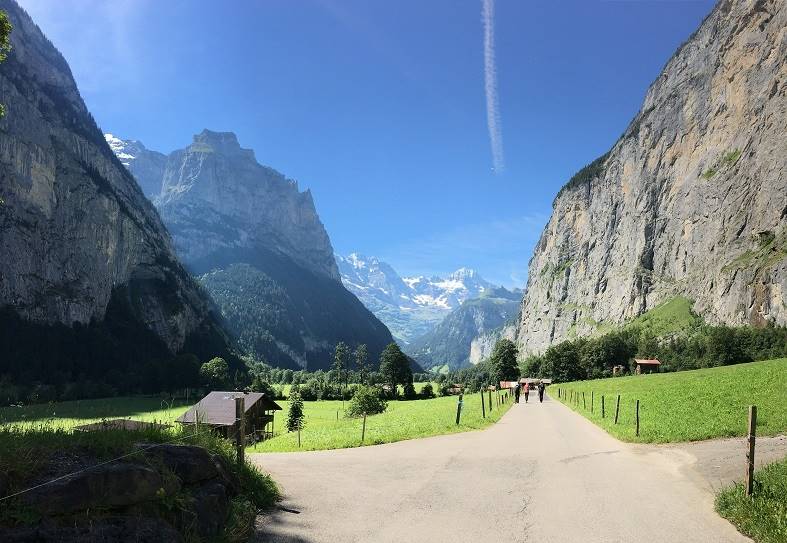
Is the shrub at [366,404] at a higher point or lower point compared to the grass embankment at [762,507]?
lower

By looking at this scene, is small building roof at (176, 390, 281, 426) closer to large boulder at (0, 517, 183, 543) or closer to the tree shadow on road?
the tree shadow on road

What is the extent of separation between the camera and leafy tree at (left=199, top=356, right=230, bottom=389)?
16012cm

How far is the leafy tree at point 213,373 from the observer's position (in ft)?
525

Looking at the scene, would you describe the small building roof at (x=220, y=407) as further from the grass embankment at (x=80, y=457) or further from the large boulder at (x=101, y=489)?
the large boulder at (x=101, y=489)

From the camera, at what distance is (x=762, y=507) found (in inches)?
408

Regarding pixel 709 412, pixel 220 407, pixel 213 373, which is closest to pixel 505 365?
pixel 220 407

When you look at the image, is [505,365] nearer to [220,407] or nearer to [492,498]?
[220,407]

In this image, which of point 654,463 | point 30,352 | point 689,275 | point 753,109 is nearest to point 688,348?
point 689,275

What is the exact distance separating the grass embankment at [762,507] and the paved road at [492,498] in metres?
0.30

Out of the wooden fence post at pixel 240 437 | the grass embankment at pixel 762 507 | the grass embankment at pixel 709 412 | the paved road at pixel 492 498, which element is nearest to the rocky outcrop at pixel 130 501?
the paved road at pixel 492 498

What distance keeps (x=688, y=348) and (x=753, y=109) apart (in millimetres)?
102666

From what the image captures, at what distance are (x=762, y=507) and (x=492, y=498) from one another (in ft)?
19.3

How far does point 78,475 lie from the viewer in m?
7.75

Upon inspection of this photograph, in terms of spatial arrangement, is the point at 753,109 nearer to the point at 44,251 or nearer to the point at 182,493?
the point at 182,493
